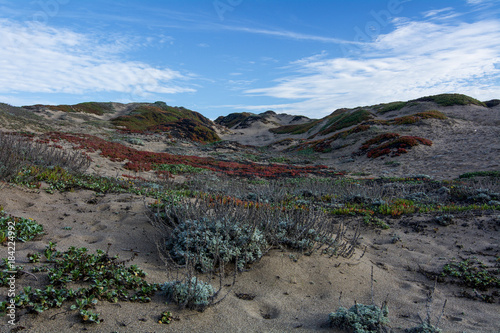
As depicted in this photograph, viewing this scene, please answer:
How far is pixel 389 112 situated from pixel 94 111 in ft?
206

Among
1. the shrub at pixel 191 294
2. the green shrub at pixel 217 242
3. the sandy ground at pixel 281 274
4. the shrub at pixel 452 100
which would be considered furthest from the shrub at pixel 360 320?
the shrub at pixel 452 100

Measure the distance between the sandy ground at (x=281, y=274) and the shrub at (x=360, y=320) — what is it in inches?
6.1

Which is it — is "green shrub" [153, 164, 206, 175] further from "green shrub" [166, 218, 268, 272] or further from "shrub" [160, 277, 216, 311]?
"shrub" [160, 277, 216, 311]

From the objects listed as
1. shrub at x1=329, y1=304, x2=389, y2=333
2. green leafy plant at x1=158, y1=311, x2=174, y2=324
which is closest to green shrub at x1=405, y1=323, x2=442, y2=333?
shrub at x1=329, y1=304, x2=389, y2=333

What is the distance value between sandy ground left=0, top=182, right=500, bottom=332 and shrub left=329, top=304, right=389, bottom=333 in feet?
0.51

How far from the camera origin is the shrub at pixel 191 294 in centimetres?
324

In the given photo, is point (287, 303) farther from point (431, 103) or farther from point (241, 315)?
point (431, 103)

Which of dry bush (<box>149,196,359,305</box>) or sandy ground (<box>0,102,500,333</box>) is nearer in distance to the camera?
sandy ground (<box>0,102,500,333</box>)

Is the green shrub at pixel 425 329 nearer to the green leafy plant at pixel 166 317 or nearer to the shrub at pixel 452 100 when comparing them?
the green leafy plant at pixel 166 317

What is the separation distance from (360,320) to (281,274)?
156 centimetres

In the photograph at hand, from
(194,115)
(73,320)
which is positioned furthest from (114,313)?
(194,115)

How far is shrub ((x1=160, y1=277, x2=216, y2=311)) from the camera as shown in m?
3.24

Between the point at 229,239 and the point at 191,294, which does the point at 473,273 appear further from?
the point at 191,294

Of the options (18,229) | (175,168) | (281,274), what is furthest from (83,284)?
(175,168)
